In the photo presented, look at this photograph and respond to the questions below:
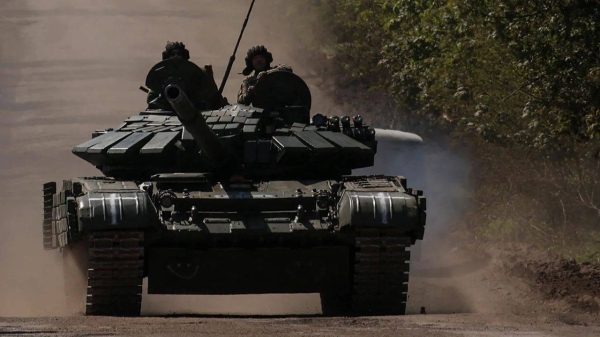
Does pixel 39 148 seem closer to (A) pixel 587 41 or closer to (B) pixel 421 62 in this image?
(B) pixel 421 62

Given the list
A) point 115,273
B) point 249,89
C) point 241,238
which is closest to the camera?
point 115,273

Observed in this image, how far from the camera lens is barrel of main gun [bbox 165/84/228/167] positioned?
1705cm

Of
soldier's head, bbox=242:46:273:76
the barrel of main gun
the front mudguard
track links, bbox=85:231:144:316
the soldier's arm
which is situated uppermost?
soldier's head, bbox=242:46:273:76

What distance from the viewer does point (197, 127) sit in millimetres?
17891

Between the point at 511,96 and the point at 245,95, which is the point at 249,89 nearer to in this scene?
the point at 245,95

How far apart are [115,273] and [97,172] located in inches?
618

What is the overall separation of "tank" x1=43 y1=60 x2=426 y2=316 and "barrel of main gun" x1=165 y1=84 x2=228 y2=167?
0.02m

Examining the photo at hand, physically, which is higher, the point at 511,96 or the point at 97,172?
the point at 511,96

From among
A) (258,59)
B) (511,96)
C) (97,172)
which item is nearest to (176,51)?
(258,59)

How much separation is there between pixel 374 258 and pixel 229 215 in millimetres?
1667

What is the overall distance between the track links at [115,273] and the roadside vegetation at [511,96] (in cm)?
634

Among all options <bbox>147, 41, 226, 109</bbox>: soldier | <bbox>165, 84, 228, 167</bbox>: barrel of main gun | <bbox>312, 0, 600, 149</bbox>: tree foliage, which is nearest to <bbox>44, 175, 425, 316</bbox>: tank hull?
<bbox>165, 84, 228, 167</bbox>: barrel of main gun

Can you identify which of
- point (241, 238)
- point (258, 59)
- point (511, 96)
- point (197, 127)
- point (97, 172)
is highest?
point (258, 59)

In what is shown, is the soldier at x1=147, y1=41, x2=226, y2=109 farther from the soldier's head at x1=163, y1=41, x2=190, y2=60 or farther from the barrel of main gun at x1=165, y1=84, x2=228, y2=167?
the barrel of main gun at x1=165, y1=84, x2=228, y2=167
